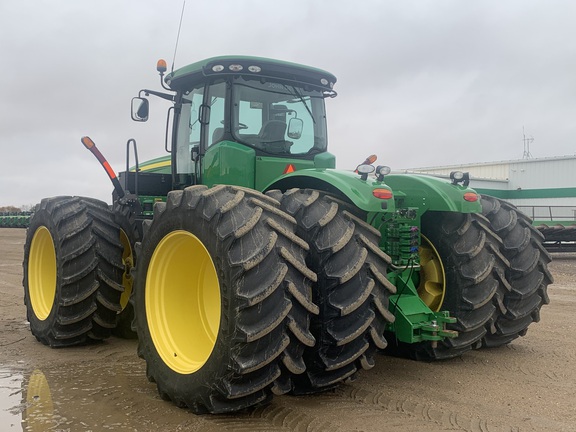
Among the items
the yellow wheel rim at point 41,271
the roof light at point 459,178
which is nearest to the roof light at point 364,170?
the roof light at point 459,178

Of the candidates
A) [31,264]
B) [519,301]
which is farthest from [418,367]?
[31,264]

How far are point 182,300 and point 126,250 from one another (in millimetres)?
2105

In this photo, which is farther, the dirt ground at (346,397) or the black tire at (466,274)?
the black tire at (466,274)

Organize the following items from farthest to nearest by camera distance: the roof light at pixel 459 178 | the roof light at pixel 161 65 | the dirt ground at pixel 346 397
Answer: the roof light at pixel 161 65
the roof light at pixel 459 178
the dirt ground at pixel 346 397

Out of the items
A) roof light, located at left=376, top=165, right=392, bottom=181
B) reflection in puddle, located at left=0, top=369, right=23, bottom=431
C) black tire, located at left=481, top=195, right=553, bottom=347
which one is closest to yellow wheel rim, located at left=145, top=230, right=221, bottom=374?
reflection in puddle, located at left=0, top=369, right=23, bottom=431

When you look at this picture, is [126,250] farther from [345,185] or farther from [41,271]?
[345,185]

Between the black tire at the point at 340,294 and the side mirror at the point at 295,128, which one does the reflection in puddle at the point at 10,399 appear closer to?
the black tire at the point at 340,294

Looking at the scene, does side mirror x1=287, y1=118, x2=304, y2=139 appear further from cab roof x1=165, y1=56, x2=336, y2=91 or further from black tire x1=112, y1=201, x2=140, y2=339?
black tire x1=112, y1=201, x2=140, y2=339

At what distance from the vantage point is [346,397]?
13.5 feet

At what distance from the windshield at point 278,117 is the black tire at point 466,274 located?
147 centimetres

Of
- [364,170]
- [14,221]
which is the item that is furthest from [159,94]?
[14,221]

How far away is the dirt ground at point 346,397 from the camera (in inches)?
142

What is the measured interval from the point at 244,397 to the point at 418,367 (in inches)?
76.4

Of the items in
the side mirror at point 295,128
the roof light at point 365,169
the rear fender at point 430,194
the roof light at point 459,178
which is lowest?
→ the rear fender at point 430,194
